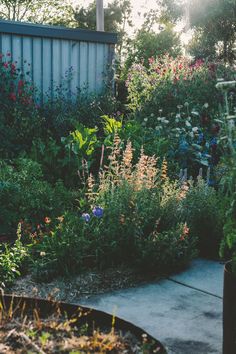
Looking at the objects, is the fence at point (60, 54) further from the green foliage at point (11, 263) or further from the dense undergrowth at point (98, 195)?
the green foliage at point (11, 263)

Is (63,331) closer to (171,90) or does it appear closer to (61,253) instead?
(61,253)

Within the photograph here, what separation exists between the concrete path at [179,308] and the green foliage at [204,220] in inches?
17.6

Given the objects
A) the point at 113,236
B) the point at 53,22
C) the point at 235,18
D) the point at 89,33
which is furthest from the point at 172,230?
the point at 53,22

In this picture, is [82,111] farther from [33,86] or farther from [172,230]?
[172,230]

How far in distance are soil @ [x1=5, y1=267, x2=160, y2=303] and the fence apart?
5124 mm

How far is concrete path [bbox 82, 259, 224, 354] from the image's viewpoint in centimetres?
346

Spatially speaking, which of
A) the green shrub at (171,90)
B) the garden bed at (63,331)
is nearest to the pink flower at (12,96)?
the green shrub at (171,90)

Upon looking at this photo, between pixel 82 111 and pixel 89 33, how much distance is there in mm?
1681

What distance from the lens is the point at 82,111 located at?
29.3 feet

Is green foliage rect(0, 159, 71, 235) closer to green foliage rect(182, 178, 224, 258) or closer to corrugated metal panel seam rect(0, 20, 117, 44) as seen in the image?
green foliage rect(182, 178, 224, 258)

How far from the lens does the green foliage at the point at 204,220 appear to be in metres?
5.22

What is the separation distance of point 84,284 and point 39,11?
2878 cm

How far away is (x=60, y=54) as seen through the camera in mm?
9406

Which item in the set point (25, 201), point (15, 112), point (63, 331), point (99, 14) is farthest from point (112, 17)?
point (63, 331)
